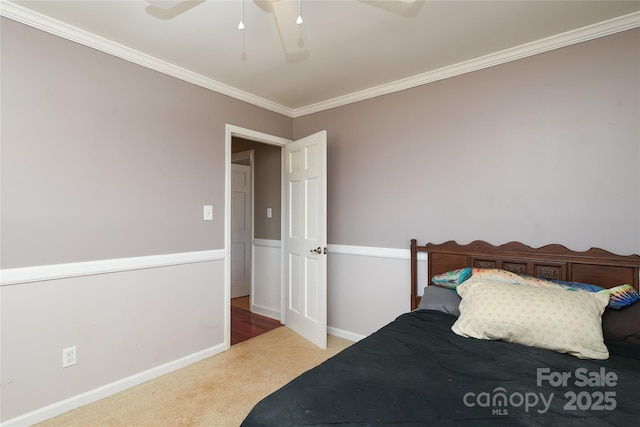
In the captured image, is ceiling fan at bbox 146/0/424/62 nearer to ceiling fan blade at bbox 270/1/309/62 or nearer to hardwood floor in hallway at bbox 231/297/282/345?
ceiling fan blade at bbox 270/1/309/62

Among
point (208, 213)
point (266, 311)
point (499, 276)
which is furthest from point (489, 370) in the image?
point (266, 311)

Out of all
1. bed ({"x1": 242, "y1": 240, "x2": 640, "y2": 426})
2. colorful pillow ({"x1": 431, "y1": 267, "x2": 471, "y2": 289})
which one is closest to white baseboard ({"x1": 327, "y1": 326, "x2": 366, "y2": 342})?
colorful pillow ({"x1": 431, "y1": 267, "x2": 471, "y2": 289})

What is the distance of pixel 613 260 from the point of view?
189 cm

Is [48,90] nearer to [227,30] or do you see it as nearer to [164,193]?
[164,193]

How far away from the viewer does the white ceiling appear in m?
1.78

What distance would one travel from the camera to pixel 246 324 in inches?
140

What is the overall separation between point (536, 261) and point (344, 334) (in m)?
1.82

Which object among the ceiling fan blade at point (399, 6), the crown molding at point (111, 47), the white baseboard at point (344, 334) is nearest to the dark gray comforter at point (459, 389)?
the white baseboard at point (344, 334)

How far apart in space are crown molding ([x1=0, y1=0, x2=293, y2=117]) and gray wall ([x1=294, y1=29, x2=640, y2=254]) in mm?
1207

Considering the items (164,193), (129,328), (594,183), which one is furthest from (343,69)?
(129,328)

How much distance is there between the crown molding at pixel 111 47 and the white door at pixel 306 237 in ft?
2.58

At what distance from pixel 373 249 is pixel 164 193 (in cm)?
187

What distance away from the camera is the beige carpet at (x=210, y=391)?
6.15ft

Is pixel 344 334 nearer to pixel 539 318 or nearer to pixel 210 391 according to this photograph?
pixel 210 391
